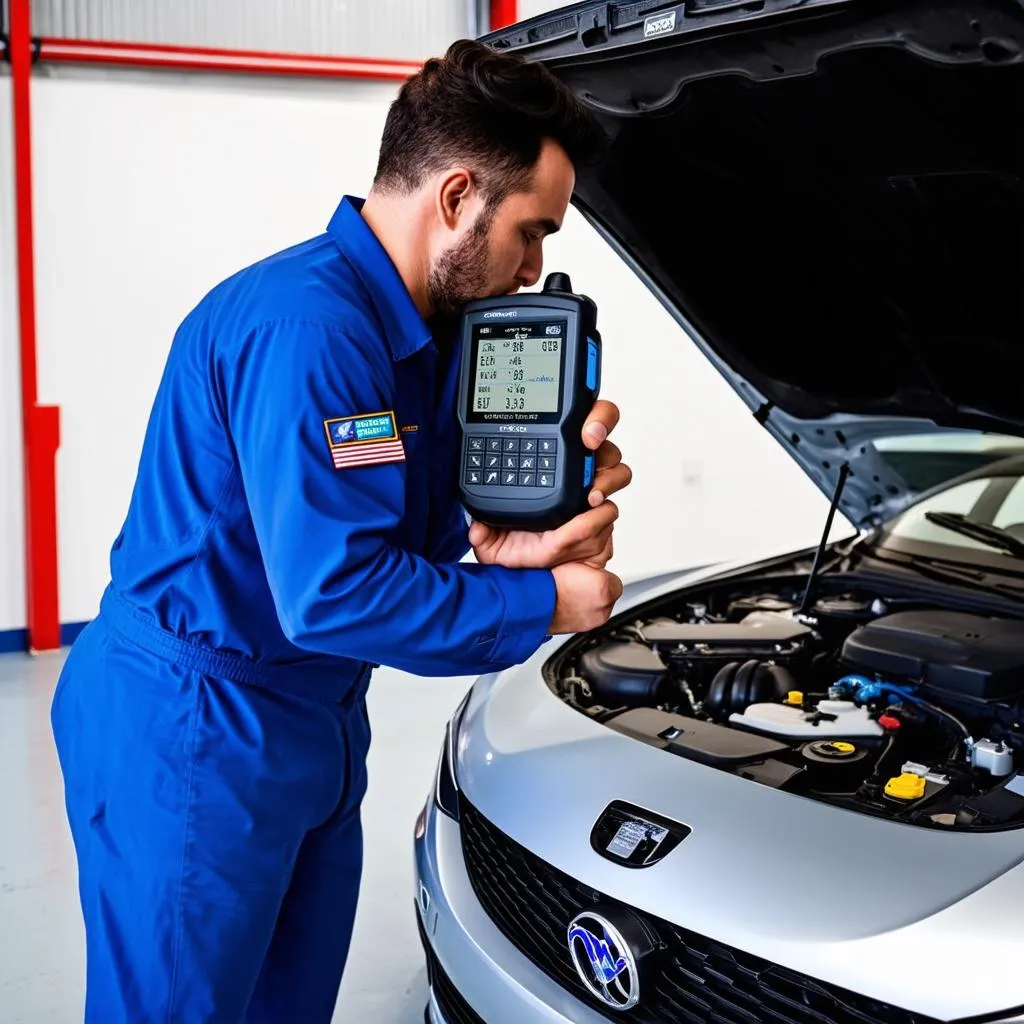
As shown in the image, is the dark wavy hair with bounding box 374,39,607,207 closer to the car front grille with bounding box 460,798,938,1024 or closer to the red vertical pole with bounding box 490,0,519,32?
the car front grille with bounding box 460,798,938,1024

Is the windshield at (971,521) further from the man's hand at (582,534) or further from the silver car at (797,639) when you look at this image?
the man's hand at (582,534)

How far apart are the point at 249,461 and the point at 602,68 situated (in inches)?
30.6

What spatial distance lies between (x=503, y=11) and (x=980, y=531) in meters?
3.70

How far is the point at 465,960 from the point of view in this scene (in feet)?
4.74

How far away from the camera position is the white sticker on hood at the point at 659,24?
1312 mm

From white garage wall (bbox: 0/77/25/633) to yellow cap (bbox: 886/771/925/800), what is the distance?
3793mm

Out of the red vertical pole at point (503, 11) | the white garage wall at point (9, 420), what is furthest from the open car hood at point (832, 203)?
the red vertical pole at point (503, 11)

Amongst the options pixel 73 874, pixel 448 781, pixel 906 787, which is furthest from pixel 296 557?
pixel 73 874

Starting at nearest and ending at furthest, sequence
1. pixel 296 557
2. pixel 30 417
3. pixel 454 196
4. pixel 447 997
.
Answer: pixel 296 557, pixel 454 196, pixel 447 997, pixel 30 417

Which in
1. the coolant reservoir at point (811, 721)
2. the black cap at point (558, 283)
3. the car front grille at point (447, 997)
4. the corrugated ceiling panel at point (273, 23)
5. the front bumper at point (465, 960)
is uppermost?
the corrugated ceiling panel at point (273, 23)

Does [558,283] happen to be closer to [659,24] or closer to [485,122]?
[485,122]

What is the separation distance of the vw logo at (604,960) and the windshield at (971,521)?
1.26 metres

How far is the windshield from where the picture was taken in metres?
2.18

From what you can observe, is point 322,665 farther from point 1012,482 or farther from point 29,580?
point 29,580
